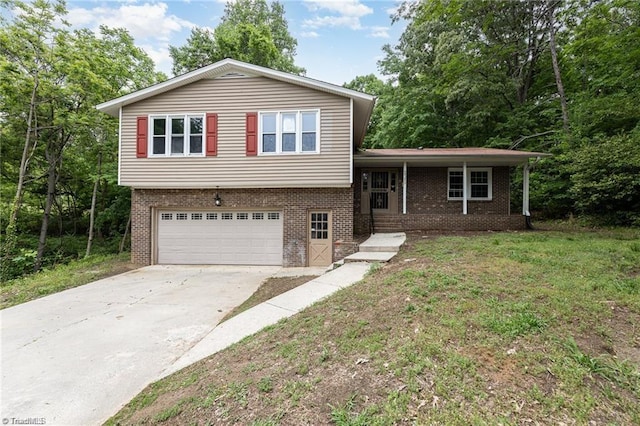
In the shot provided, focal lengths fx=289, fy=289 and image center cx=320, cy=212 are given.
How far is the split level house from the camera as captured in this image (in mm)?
8680

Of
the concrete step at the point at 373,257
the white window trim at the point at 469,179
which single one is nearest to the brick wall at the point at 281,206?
the concrete step at the point at 373,257

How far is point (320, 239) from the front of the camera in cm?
920

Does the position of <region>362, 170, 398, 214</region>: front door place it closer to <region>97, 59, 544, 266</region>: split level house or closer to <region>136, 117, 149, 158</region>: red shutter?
<region>97, 59, 544, 266</region>: split level house

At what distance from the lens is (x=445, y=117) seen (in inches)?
707

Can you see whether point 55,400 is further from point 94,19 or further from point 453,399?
point 94,19

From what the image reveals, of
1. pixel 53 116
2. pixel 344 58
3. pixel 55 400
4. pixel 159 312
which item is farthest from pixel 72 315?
pixel 344 58

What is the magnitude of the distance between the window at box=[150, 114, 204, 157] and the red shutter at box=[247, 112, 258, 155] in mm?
1527

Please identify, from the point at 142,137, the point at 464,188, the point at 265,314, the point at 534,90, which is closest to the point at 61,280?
the point at 142,137

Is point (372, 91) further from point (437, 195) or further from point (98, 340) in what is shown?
point (98, 340)

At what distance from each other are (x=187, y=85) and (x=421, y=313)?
31.1 feet

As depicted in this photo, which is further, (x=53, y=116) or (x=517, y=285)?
(x=53, y=116)

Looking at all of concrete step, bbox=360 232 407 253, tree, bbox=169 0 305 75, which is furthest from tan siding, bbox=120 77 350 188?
tree, bbox=169 0 305 75

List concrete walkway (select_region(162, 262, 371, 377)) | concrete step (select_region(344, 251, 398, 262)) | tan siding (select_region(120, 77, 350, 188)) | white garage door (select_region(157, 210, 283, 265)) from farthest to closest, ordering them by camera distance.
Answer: white garage door (select_region(157, 210, 283, 265)) < tan siding (select_region(120, 77, 350, 188)) < concrete step (select_region(344, 251, 398, 262)) < concrete walkway (select_region(162, 262, 371, 377))

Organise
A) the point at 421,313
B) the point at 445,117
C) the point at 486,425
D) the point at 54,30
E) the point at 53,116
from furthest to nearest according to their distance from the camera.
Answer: the point at 445,117 < the point at 53,116 < the point at 54,30 < the point at 421,313 < the point at 486,425
